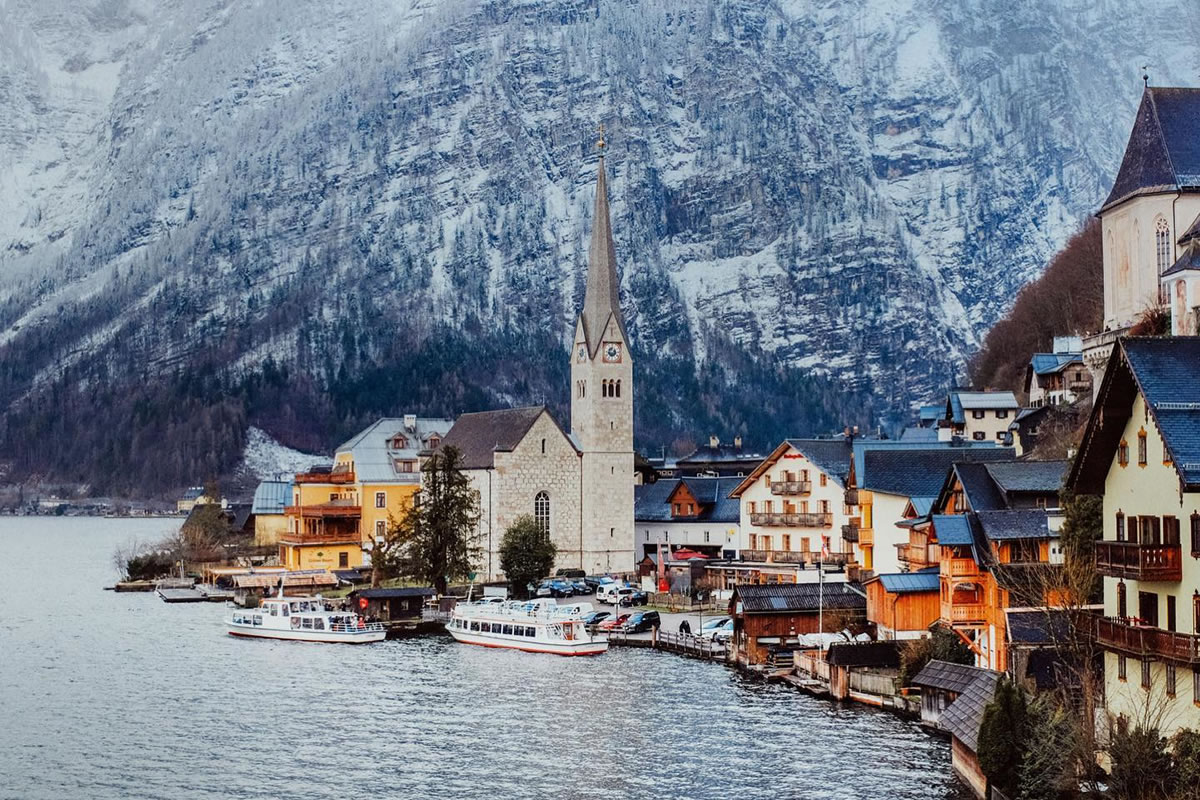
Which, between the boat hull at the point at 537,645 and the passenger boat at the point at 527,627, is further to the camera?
the passenger boat at the point at 527,627

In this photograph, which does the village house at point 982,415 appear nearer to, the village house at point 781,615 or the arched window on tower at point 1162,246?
the village house at point 781,615

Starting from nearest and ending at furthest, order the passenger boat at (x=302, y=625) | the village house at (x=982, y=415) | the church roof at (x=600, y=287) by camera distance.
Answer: the passenger boat at (x=302, y=625) < the village house at (x=982, y=415) < the church roof at (x=600, y=287)

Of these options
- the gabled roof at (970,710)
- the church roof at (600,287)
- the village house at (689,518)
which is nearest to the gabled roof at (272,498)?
the village house at (689,518)

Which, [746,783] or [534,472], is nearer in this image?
[746,783]

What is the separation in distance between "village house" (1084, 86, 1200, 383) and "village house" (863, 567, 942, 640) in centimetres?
Result: 1076

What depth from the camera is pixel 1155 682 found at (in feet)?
131

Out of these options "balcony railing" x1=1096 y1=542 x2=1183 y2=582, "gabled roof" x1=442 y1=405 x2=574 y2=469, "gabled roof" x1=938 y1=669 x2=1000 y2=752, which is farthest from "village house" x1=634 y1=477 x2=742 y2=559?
"balcony railing" x1=1096 y1=542 x2=1183 y2=582

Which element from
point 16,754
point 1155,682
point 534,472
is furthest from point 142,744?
point 534,472

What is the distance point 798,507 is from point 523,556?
1940 centimetres

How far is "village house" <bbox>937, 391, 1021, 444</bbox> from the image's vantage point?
376 feet

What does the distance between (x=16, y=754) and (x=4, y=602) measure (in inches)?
2623

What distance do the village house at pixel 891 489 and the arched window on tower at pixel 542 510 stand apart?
34705mm

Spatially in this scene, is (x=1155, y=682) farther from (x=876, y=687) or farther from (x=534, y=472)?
(x=534, y=472)

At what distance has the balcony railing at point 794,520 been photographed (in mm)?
98000
